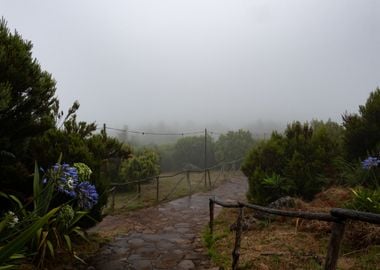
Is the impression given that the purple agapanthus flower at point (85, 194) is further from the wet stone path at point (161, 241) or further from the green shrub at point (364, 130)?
the green shrub at point (364, 130)

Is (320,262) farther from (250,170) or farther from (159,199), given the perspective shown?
(159,199)

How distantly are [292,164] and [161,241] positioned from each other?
363 centimetres

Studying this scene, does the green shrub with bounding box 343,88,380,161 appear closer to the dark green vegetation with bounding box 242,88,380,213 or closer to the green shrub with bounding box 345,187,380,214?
the dark green vegetation with bounding box 242,88,380,213

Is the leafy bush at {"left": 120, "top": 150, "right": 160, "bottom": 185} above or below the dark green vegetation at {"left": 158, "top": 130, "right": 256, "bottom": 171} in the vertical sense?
A: below

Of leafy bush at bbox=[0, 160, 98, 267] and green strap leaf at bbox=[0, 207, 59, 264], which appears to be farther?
leafy bush at bbox=[0, 160, 98, 267]

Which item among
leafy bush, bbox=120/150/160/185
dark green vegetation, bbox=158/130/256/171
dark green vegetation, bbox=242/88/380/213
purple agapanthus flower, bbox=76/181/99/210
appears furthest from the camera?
dark green vegetation, bbox=158/130/256/171

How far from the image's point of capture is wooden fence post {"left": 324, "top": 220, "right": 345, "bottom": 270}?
95.3 inches

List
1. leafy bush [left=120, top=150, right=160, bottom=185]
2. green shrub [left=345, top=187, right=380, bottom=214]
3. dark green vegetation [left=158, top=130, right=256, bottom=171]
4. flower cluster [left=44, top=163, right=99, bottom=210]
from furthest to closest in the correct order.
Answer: dark green vegetation [left=158, top=130, right=256, bottom=171], leafy bush [left=120, top=150, right=160, bottom=185], green shrub [left=345, top=187, right=380, bottom=214], flower cluster [left=44, top=163, right=99, bottom=210]

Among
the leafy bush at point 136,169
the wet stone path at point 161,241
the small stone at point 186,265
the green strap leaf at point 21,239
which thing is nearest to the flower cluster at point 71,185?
the green strap leaf at point 21,239

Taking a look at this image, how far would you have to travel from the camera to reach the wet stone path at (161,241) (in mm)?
4840

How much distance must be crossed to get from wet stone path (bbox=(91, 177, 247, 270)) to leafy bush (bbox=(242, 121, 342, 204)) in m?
1.50

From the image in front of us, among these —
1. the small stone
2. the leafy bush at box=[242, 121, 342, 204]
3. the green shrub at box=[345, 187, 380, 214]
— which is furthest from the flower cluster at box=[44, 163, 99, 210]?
the leafy bush at box=[242, 121, 342, 204]

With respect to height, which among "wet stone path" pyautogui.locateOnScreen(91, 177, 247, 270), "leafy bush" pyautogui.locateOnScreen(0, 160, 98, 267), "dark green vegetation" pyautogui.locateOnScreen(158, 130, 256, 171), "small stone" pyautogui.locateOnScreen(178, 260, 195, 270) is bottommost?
"small stone" pyautogui.locateOnScreen(178, 260, 195, 270)

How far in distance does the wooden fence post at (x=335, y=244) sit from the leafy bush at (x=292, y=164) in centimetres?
514
